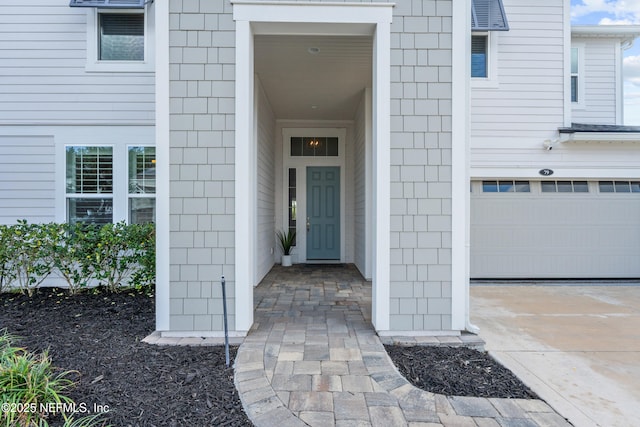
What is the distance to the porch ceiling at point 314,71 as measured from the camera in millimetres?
4121

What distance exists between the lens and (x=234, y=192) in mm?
3191

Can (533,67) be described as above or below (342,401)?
above

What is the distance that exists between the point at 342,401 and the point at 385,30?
3023mm

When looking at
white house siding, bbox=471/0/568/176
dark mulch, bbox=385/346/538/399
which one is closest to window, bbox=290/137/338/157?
white house siding, bbox=471/0/568/176

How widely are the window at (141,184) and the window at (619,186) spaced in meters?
7.19

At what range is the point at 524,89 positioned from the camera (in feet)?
18.8

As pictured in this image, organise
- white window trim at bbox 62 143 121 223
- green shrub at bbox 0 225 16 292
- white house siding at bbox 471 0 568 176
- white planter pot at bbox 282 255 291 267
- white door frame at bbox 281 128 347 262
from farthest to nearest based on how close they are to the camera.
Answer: white door frame at bbox 281 128 347 262, white planter pot at bbox 282 255 291 267, white house siding at bbox 471 0 568 176, white window trim at bbox 62 143 121 223, green shrub at bbox 0 225 16 292

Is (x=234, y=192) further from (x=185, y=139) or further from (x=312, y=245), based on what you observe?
(x=312, y=245)

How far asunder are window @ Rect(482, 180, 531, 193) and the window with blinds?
5.76 m

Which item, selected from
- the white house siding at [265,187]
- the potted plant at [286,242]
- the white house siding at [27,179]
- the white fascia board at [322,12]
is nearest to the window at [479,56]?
the white fascia board at [322,12]

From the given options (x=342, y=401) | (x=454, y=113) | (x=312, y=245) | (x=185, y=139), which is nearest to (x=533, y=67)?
(x=454, y=113)

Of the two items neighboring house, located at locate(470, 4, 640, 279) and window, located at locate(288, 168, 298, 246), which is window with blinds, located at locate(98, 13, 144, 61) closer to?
window, located at locate(288, 168, 298, 246)

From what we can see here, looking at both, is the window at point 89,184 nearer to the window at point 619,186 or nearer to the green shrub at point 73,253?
the green shrub at point 73,253

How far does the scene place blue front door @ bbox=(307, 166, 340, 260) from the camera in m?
7.50
